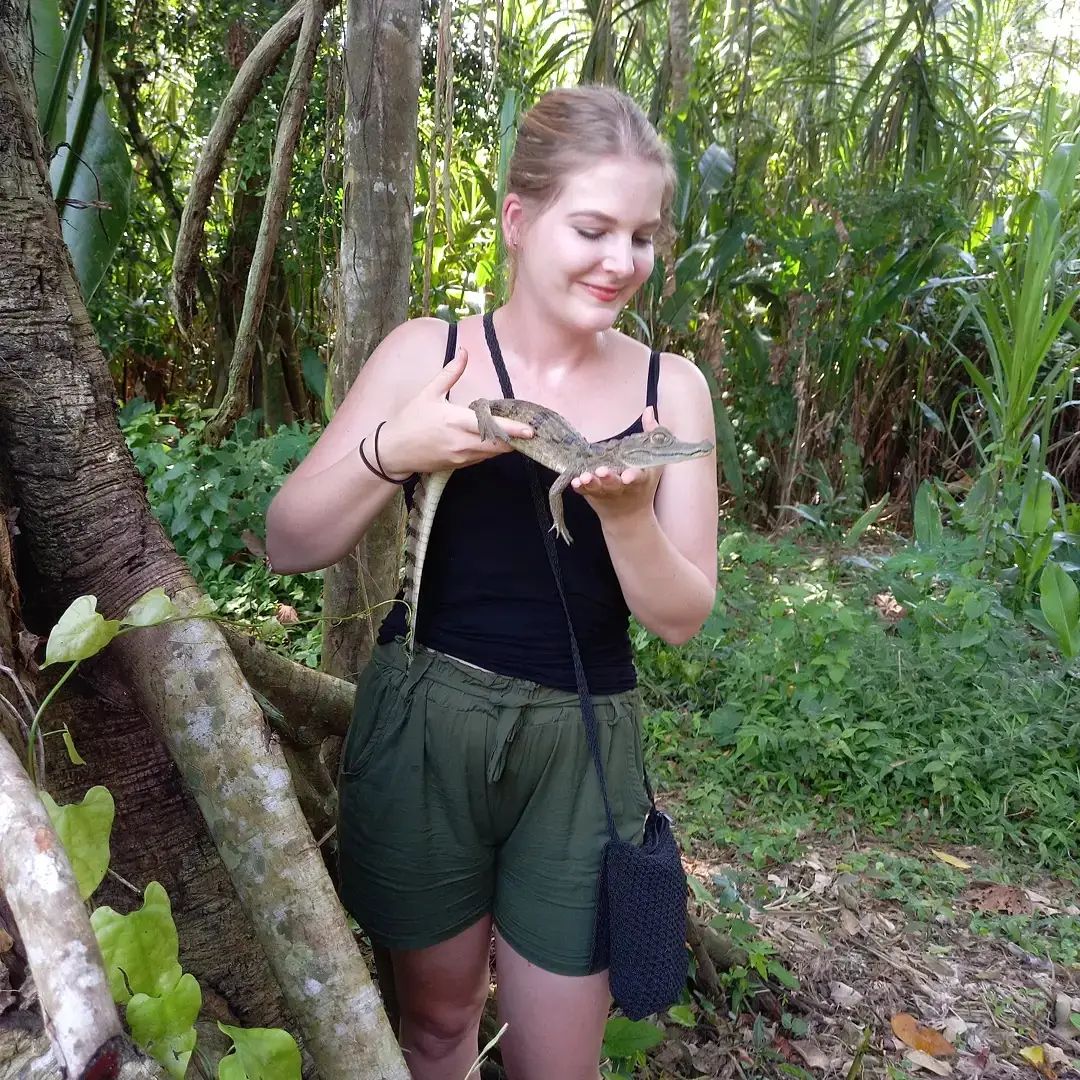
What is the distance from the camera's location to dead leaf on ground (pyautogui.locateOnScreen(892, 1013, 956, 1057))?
2322mm

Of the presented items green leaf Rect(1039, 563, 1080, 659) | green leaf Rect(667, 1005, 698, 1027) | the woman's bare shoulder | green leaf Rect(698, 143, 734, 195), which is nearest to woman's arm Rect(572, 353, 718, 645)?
the woman's bare shoulder

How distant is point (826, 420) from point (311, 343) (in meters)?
2.95

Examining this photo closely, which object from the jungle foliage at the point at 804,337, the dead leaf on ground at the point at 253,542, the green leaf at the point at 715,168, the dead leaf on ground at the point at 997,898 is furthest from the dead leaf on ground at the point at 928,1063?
the green leaf at the point at 715,168

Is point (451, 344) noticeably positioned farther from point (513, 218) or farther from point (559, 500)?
point (559, 500)

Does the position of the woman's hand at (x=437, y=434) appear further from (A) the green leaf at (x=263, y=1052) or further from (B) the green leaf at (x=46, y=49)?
(B) the green leaf at (x=46, y=49)

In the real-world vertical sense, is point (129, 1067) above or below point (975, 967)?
above

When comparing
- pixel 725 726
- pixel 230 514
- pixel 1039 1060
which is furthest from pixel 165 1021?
pixel 230 514

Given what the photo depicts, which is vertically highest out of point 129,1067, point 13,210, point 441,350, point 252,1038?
point 13,210

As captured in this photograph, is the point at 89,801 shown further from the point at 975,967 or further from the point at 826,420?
the point at 826,420

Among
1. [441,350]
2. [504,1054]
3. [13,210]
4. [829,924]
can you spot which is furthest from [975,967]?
[13,210]

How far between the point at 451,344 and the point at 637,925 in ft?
3.18

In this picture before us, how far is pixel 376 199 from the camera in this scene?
196cm

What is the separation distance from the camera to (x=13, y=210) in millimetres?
1314

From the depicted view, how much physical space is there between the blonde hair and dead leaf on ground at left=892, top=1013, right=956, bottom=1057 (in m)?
2.03
